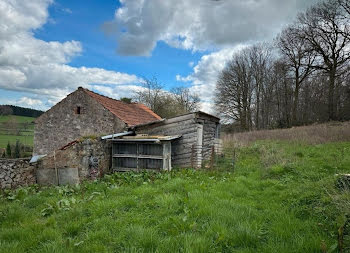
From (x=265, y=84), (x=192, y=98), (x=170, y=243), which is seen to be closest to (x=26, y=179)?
(x=170, y=243)

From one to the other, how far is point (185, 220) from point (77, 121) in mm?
13894

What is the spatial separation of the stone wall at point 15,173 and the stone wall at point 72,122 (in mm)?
5580

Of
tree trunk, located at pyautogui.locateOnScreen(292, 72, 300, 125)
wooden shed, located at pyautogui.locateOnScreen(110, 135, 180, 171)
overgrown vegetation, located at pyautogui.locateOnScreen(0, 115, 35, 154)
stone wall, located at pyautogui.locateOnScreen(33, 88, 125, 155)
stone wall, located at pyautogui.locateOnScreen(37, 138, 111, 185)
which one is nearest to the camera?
stone wall, located at pyautogui.locateOnScreen(37, 138, 111, 185)

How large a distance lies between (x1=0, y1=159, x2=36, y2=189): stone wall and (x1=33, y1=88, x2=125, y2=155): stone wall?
5.58 metres

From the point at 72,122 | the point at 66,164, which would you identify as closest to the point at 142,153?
the point at 66,164

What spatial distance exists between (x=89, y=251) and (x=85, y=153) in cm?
680

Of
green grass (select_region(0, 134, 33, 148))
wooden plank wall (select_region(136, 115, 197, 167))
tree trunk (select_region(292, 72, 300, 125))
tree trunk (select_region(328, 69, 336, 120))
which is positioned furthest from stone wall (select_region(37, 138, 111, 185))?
tree trunk (select_region(292, 72, 300, 125))

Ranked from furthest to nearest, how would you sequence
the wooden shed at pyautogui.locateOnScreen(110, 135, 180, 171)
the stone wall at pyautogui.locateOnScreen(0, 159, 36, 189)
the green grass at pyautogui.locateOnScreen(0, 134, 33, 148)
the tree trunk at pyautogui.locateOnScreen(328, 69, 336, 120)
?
the green grass at pyautogui.locateOnScreen(0, 134, 33, 148)
the tree trunk at pyautogui.locateOnScreen(328, 69, 336, 120)
the wooden shed at pyautogui.locateOnScreen(110, 135, 180, 171)
the stone wall at pyautogui.locateOnScreen(0, 159, 36, 189)

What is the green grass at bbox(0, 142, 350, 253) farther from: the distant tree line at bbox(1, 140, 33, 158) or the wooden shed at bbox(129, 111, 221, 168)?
the distant tree line at bbox(1, 140, 33, 158)

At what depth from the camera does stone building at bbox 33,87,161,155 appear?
14.6m

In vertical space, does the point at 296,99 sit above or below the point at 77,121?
above

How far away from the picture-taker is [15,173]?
336 inches

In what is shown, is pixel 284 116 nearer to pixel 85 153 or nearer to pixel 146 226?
pixel 85 153

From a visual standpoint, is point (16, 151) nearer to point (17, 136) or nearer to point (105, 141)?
point (17, 136)
